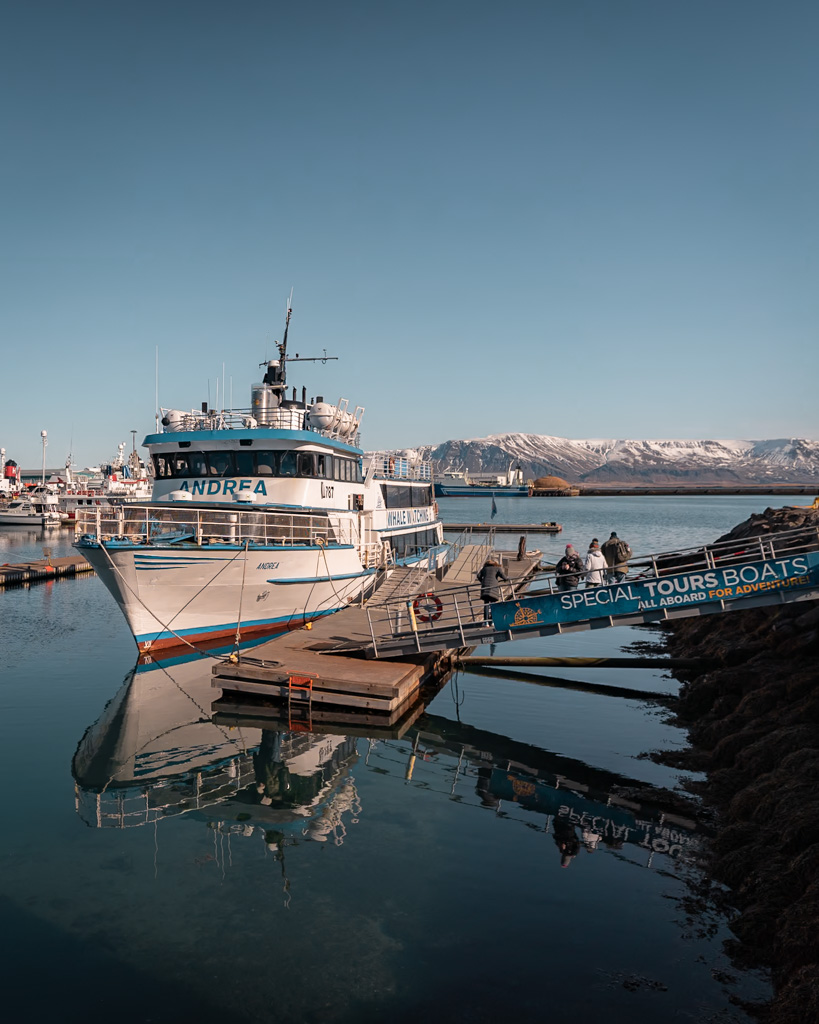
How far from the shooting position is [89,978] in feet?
25.3

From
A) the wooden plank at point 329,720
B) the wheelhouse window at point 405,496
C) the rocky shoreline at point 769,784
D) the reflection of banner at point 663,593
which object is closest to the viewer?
the rocky shoreline at point 769,784

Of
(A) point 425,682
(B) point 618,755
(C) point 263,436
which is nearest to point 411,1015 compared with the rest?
(B) point 618,755

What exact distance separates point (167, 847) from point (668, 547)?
6045 cm

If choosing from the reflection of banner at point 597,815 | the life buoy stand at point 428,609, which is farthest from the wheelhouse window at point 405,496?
the reflection of banner at point 597,815

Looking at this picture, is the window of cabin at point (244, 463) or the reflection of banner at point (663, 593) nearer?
the reflection of banner at point (663, 593)

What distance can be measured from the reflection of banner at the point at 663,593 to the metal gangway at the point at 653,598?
0.02m

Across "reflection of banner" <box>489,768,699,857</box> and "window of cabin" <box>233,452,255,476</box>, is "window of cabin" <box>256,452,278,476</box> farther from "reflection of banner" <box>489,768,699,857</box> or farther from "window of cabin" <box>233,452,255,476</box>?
"reflection of banner" <box>489,768,699,857</box>

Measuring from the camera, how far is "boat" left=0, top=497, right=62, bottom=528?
83.6 m

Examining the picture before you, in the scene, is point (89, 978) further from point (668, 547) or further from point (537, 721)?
point (668, 547)

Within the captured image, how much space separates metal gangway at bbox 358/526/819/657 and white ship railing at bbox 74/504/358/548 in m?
5.97

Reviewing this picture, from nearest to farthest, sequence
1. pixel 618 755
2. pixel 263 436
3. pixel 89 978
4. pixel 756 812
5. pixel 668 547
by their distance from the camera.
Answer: pixel 89 978 → pixel 756 812 → pixel 618 755 → pixel 263 436 → pixel 668 547

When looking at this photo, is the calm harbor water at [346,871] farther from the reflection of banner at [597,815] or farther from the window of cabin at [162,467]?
the window of cabin at [162,467]

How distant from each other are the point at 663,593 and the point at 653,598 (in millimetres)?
249

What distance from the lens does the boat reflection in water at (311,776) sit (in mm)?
11523
